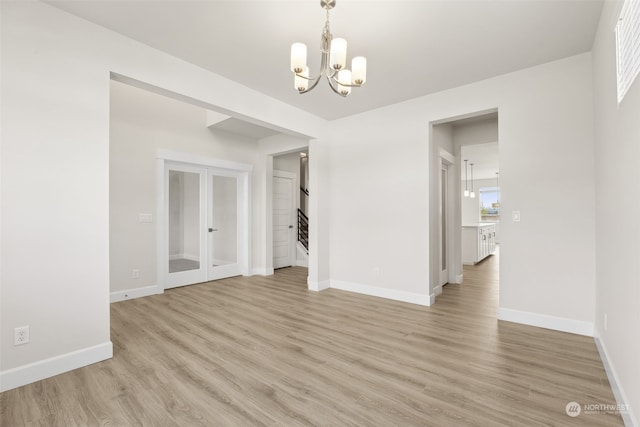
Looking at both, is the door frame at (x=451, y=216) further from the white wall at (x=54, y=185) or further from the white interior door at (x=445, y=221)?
the white wall at (x=54, y=185)

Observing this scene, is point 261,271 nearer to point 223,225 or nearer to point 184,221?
point 223,225

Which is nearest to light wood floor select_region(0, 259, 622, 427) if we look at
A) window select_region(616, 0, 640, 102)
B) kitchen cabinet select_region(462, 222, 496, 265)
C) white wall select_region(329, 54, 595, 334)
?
white wall select_region(329, 54, 595, 334)

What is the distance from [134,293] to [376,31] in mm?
4635

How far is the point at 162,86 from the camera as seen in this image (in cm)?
287

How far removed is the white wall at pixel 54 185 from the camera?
2059 mm

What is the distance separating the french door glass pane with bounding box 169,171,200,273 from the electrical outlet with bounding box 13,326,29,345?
9.14 ft

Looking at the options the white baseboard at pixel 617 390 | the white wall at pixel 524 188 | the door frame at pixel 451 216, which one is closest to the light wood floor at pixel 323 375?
the white baseboard at pixel 617 390

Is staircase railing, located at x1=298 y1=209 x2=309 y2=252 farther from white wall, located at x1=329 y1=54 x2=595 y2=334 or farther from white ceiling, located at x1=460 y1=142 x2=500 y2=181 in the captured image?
white ceiling, located at x1=460 y1=142 x2=500 y2=181

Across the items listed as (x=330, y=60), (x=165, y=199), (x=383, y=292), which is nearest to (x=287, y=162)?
(x=165, y=199)

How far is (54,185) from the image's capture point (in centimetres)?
223

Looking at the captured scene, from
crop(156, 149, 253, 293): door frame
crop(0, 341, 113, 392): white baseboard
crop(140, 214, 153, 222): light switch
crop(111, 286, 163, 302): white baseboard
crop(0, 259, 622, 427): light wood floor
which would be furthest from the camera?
crop(156, 149, 253, 293): door frame

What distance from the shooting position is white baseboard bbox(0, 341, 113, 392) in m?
2.04

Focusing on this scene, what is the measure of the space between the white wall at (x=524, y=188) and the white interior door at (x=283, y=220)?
115 inches

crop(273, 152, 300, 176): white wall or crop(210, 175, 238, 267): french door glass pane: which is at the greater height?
crop(273, 152, 300, 176): white wall
